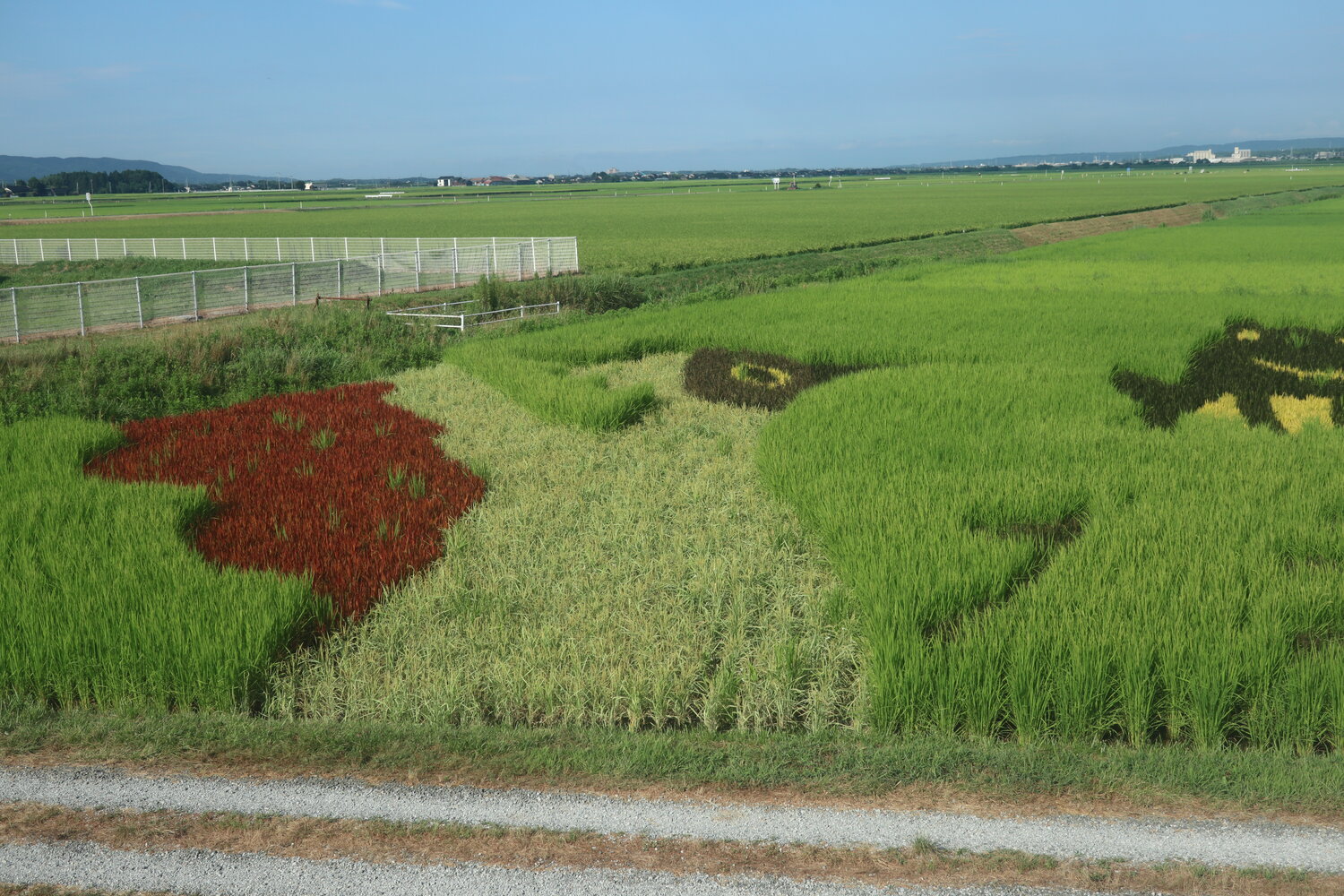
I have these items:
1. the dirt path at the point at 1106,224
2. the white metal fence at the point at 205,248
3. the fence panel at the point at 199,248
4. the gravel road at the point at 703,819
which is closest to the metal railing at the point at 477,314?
the white metal fence at the point at 205,248

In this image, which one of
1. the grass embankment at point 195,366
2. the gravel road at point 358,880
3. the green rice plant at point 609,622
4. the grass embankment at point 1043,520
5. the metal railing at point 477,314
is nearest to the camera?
the gravel road at point 358,880

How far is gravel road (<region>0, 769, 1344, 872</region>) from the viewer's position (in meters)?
3.96

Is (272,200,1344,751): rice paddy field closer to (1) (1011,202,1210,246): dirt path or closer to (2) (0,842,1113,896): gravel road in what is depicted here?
(2) (0,842,1113,896): gravel road

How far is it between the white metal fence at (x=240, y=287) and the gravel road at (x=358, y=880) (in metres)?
16.7

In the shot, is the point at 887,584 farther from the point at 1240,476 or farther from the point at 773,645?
the point at 1240,476

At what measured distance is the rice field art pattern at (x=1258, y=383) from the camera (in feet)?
37.0

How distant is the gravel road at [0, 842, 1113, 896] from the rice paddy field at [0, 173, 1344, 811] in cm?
110

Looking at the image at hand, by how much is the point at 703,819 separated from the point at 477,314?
17717 millimetres

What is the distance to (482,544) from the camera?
7539 millimetres

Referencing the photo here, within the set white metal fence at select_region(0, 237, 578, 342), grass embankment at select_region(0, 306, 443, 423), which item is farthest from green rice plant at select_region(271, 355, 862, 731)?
white metal fence at select_region(0, 237, 578, 342)

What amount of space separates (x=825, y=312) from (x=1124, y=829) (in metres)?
14.9

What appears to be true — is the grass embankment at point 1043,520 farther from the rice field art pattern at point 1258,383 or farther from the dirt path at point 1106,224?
the dirt path at point 1106,224

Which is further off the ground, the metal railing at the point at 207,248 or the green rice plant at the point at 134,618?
the metal railing at the point at 207,248

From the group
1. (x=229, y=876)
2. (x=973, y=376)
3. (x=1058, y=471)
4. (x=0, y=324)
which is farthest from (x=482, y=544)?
(x=0, y=324)
